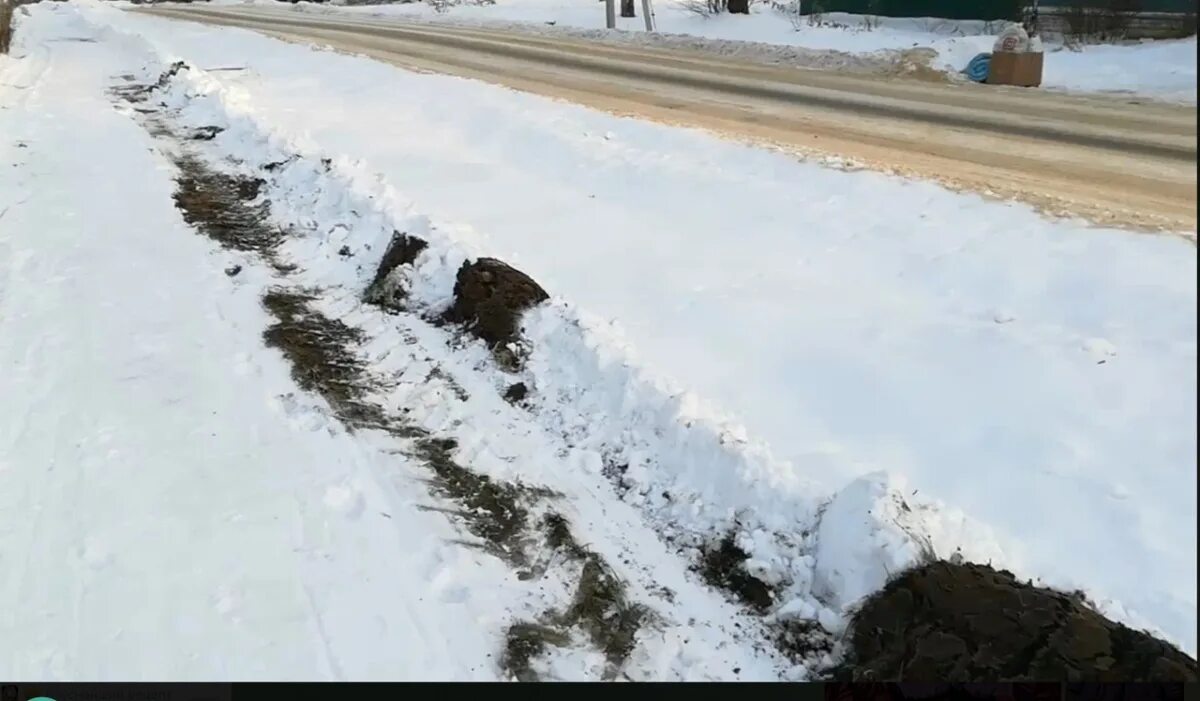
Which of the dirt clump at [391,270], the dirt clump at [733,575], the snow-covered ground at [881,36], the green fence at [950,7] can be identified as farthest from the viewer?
the green fence at [950,7]

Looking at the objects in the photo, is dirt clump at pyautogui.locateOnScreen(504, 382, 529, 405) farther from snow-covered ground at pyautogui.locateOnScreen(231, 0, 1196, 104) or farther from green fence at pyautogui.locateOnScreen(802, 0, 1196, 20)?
green fence at pyautogui.locateOnScreen(802, 0, 1196, 20)

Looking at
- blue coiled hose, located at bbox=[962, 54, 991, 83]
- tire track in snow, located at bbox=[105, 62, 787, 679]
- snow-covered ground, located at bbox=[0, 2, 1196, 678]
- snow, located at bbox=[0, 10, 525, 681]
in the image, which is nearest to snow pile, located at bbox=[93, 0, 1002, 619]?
snow-covered ground, located at bbox=[0, 2, 1196, 678]

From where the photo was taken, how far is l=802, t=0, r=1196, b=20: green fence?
58.9 ft

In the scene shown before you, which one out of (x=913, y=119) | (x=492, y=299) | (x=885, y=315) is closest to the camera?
(x=885, y=315)

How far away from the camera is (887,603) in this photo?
3.49 m

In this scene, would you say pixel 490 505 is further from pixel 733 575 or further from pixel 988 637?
pixel 988 637

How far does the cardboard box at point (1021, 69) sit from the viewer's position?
15234 mm

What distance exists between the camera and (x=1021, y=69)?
15.3 m

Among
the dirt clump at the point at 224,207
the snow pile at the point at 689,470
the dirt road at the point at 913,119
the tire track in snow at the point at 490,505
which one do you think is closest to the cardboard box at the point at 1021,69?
the dirt road at the point at 913,119

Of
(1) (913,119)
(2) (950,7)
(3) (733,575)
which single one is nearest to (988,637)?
(3) (733,575)

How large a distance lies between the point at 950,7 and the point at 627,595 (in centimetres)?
2174

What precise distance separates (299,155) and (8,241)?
9.84ft

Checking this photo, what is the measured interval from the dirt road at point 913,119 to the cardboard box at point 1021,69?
757 millimetres

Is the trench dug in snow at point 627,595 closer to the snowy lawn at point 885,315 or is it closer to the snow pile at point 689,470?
the snow pile at point 689,470
